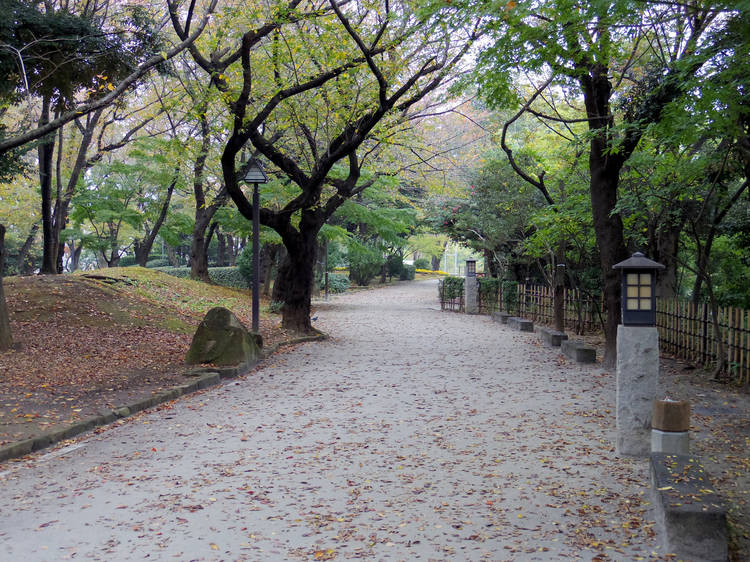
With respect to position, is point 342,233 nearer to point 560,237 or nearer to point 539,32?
point 560,237

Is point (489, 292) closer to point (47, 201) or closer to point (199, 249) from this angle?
point (199, 249)

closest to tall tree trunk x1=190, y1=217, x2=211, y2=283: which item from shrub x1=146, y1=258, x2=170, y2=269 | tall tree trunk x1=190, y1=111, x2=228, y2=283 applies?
tall tree trunk x1=190, y1=111, x2=228, y2=283

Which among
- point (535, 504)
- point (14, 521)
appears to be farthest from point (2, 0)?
point (535, 504)

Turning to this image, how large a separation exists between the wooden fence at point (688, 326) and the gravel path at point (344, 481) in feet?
8.22

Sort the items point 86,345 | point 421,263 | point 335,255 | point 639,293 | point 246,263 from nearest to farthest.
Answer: point 639,293
point 86,345
point 246,263
point 335,255
point 421,263

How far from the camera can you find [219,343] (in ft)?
A: 36.2

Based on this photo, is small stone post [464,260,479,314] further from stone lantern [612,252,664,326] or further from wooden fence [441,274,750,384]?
stone lantern [612,252,664,326]

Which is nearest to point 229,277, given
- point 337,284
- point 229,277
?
point 229,277

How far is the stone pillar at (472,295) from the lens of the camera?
24828 millimetres

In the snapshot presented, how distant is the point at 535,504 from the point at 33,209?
2998cm

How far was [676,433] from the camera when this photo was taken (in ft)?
16.7

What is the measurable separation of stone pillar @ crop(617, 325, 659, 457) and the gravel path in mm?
307

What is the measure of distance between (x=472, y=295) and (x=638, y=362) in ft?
62.4

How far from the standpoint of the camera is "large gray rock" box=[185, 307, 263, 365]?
10.9 m
